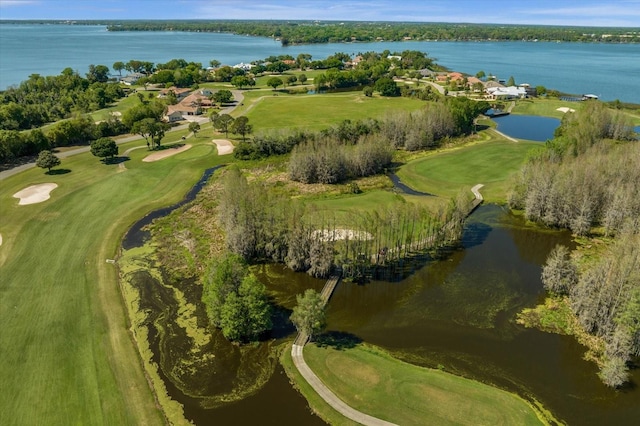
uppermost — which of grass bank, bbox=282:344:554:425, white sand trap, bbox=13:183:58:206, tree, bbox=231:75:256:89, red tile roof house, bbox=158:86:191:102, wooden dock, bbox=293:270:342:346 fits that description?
tree, bbox=231:75:256:89

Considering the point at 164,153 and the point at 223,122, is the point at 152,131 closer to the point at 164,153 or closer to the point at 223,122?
the point at 164,153

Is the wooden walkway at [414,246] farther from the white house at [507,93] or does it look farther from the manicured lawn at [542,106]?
the white house at [507,93]

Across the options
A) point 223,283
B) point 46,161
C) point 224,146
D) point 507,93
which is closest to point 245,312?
point 223,283

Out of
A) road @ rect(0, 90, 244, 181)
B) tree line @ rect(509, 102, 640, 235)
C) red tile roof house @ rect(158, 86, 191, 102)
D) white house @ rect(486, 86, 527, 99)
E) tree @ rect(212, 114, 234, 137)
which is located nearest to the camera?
tree line @ rect(509, 102, 640, 235)

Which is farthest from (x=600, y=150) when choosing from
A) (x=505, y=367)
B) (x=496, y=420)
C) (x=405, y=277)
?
(x=496, y=420)

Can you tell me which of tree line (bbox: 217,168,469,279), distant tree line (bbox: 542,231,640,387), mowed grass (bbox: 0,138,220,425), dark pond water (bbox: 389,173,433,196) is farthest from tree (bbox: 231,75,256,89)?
distant tree line (bbox: 542,231,640,387)

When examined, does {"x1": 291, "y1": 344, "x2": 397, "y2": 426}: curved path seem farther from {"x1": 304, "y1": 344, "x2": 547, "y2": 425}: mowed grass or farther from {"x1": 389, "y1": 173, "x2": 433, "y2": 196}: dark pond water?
{"x1": 389, "y1": 173, "x2": 433, "y2": 196}: dark pond water

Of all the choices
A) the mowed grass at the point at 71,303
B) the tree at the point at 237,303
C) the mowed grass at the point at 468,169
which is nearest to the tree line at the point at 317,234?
the tree at the point at 237,303

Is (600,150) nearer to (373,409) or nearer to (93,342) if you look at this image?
(373,409)
